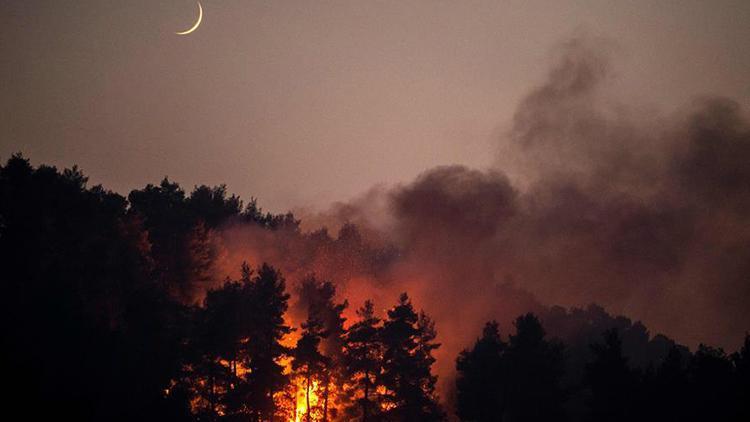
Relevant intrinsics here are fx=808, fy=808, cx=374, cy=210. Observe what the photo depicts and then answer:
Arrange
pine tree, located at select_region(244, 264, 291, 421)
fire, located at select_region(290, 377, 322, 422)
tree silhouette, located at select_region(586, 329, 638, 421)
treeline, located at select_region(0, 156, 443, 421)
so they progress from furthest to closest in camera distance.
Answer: fire, located at select_region(290, 377, 322, 422) → pine tree, located at select_region(244, 264, 291, 421) → tree silhouette, located at select_region(586, 329, 638, 421) → treeline, located at select_region(0, 156, 443, 421)

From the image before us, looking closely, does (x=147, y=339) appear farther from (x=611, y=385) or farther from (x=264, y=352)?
(x=611, y=385)

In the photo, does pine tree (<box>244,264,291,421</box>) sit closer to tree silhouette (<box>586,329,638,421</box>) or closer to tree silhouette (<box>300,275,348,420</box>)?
tree silhouette (<box>300,275,348,420</box>)

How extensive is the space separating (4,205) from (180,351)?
3094cm

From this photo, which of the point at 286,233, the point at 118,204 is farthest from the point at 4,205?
the point at 286,233

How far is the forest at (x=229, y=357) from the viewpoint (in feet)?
176

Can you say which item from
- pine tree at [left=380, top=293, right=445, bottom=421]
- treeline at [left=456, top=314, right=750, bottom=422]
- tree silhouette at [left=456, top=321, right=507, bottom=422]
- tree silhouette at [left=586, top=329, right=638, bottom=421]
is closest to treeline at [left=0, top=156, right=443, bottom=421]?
pine tree at [left=380, top=293, right=445, bottom=421]

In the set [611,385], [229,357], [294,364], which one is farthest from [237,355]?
[611,385]

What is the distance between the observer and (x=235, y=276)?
4112 inches

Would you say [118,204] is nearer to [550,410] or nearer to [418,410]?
→ [418,410]

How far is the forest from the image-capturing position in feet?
176

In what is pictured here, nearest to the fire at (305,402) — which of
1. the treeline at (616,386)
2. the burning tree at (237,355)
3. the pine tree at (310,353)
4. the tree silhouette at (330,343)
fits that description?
the tree silhouette at (330,343)

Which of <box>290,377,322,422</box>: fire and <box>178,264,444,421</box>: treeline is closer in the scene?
<box>178,264,444,421</box>: treeline

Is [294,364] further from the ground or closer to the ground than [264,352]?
closer to the ground

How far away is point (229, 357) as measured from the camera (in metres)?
60.4
